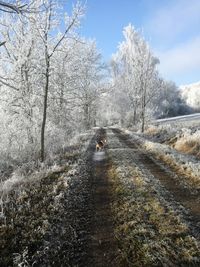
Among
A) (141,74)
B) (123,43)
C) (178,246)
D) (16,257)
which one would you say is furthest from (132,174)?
(123,43)

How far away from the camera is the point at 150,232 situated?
7.75m

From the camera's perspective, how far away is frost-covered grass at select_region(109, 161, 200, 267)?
6.60 m

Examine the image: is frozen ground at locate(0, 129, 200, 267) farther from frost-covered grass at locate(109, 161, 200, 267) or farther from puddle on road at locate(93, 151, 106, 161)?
puddle on road at locate(93, 151, 106, 161)

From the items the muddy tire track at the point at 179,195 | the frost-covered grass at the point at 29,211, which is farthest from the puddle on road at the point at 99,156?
the frost-covered grass at the point at 29,211

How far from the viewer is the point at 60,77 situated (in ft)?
98.3

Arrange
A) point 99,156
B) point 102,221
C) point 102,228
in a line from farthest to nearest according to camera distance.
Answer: point 99,156, point 102,221, point 102,228

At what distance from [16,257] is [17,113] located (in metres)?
19.5

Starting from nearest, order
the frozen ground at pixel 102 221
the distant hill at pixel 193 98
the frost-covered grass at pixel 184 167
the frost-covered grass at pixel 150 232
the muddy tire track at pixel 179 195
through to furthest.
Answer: the frost-covered grass at pixel 150 232, the frozen ground at pixel 102 221, the muddy tire track at pixel 179 195, the frost-covered grass at pixel 184 167, the distant hill at pixel 193 98

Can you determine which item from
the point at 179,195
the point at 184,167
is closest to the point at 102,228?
the point at 179,195

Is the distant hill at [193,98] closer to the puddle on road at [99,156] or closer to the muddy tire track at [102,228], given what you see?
the puddle on road at [99,156]

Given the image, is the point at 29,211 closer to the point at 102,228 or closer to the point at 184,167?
the point at 102,228

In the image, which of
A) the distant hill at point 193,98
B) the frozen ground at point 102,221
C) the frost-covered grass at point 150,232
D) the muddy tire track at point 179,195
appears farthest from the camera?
the distant hill at point 193,98

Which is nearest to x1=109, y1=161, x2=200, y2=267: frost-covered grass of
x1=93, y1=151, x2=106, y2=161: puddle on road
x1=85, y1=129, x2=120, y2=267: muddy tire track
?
x1=85, y1=129, x2=120, y2=267: muddy tire track

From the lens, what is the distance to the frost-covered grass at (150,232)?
6.60 metres
